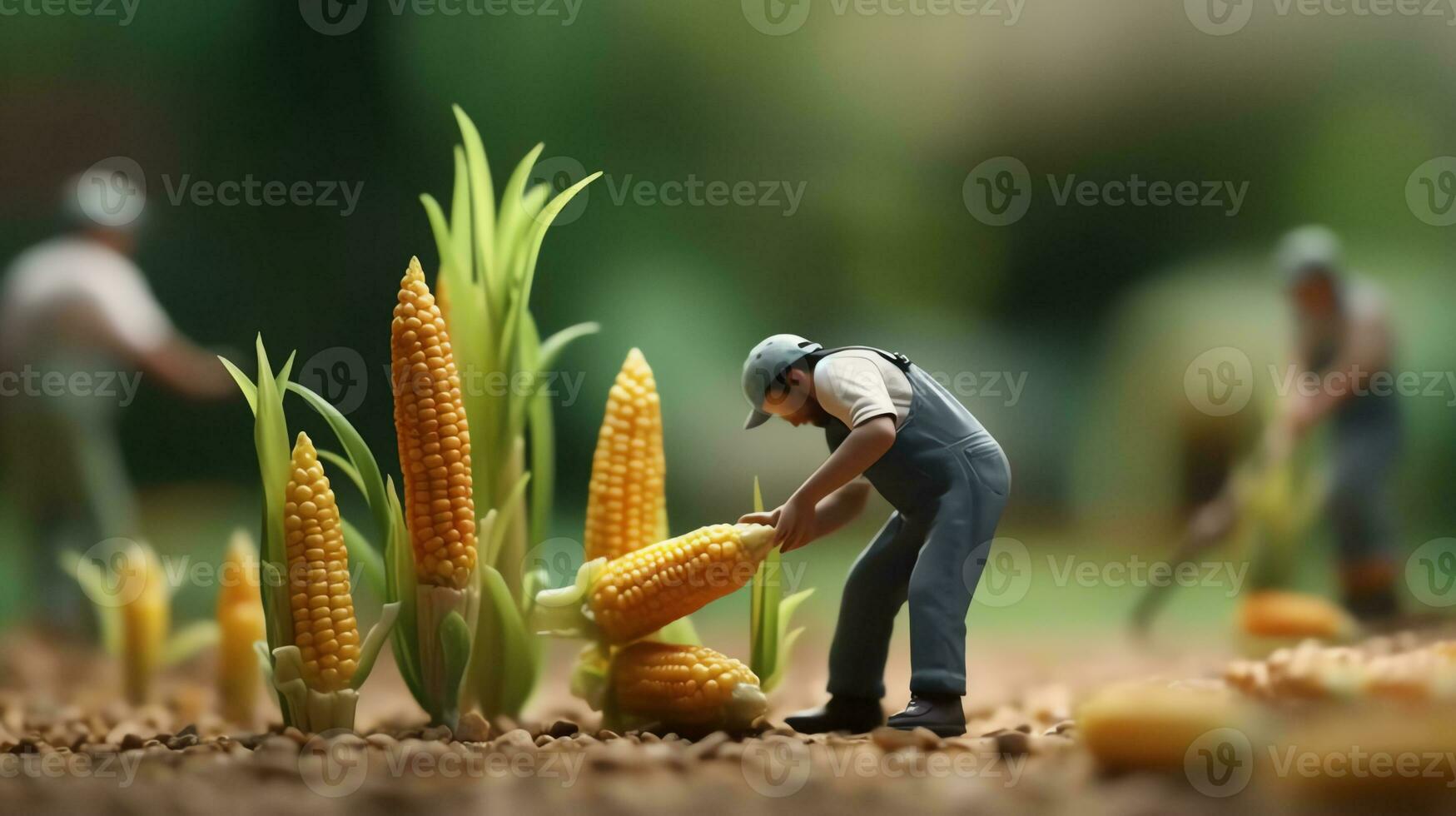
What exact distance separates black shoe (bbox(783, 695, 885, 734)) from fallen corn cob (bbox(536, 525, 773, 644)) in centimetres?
24

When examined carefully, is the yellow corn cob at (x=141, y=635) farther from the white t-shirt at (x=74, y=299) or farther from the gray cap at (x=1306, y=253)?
the gray cap at (x=1306, y=253)

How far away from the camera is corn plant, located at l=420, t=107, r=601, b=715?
1.59 m

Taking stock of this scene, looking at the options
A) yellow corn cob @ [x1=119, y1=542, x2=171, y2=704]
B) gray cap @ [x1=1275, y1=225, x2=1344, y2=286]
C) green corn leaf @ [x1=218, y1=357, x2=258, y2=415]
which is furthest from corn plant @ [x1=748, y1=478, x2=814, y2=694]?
gray cap @ [x1=1275, y1=225, x2=1344, y2=286]

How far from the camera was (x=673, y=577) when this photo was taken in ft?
4.66

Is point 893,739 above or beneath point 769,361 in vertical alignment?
beneath

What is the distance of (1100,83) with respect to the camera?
2.68 meters

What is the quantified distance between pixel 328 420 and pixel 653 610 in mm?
503

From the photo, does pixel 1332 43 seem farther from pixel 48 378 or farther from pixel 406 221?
pixel 48 378

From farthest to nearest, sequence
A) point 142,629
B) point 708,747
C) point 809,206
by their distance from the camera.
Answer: point 809,206 → point 142,629 → point 708,747

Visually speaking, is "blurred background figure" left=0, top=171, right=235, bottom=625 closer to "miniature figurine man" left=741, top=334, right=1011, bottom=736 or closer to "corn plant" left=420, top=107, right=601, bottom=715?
"corn plant" left=420, top=107, right=601, bottom=715

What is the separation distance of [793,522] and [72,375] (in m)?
1.84

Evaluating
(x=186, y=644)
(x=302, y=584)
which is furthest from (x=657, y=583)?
(x=186, y=644)

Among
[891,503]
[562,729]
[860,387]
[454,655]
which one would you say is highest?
[860,387]

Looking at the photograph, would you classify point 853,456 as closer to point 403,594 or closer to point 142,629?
point 403,594
